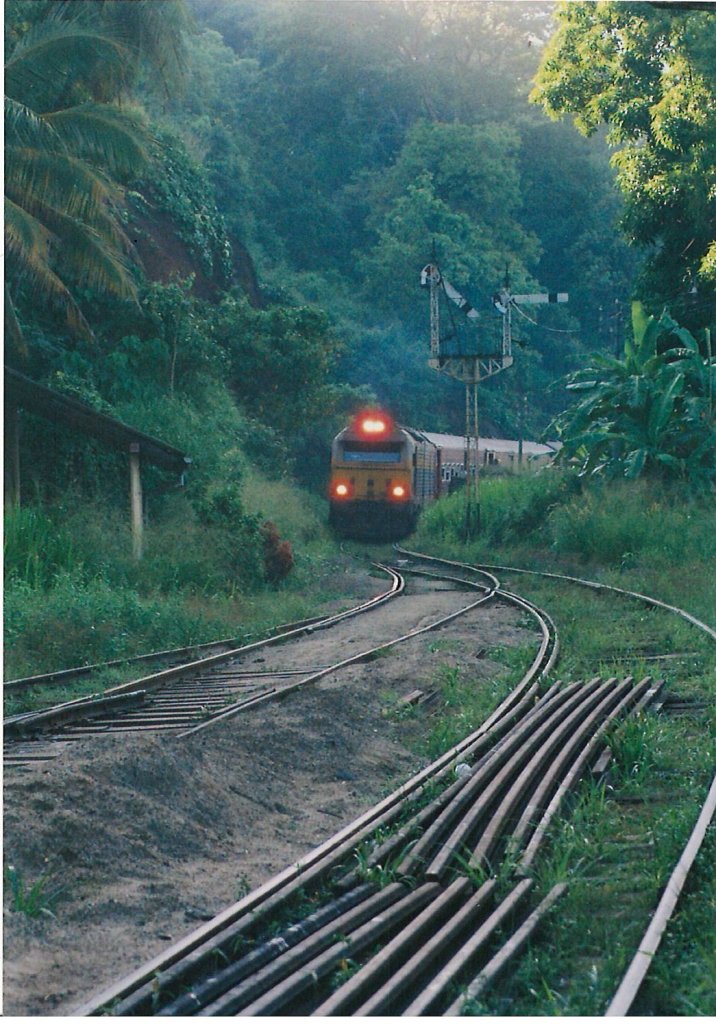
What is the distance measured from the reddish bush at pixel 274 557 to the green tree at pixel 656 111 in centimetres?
933

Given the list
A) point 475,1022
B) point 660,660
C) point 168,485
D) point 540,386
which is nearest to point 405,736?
point 660,660

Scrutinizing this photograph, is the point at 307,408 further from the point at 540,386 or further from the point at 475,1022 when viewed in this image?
the point at 475,1022

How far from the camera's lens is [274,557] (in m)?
19.4

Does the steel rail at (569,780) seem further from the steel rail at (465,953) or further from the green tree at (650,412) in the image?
the green tree at (650,412)

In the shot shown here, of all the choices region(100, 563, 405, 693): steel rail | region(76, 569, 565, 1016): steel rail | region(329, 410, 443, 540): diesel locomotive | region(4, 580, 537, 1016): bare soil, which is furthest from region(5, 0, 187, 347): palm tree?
region(329, 410, 443, 540): diesel locomotive

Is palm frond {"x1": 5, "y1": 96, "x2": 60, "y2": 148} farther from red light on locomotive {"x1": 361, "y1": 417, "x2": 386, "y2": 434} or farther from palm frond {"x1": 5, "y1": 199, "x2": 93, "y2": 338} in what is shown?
red light on locomotive {"x1": 361, "y1": 417, "x2": 386, "y2": 434}

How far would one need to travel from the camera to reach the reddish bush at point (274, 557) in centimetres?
1930

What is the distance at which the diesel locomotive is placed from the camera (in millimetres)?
29859

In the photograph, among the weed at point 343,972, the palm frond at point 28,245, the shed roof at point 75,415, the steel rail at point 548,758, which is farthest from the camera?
the shed roof at point 75,415

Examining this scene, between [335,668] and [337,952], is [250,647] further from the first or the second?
[337,952]

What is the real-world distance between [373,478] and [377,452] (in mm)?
761

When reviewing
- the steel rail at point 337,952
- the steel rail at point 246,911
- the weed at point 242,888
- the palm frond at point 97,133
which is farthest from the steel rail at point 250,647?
the palm frond at point 97,133

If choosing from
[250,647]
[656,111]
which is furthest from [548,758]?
[656,111]

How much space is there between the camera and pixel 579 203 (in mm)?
51906
